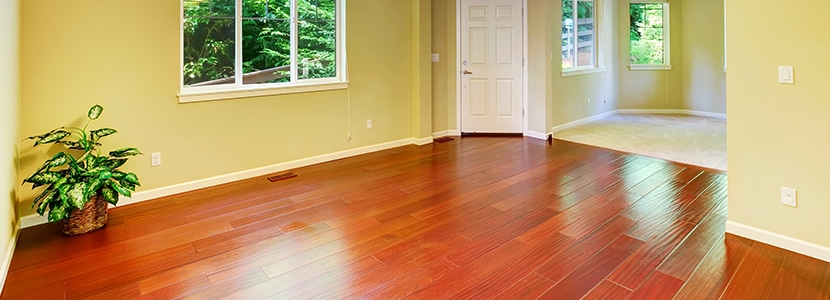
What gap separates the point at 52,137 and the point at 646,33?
8.85 metres

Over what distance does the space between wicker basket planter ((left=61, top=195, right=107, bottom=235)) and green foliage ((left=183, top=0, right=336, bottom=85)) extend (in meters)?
1.28

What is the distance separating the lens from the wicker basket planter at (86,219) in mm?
2871

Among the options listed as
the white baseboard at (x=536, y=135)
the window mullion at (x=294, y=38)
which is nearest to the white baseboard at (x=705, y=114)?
the white baseboard at (x=536, y=135)

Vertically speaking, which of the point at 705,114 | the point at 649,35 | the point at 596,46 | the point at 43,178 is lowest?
the point at 43,178

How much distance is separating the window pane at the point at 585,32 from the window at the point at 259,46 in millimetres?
4270

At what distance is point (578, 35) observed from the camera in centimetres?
732

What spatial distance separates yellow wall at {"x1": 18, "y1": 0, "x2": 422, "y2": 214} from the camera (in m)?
3.07

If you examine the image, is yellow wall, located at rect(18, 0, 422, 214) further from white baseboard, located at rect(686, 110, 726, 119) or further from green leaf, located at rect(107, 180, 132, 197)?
white baseboard, located at rect(686, 110, 726, 119)

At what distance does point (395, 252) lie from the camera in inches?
101

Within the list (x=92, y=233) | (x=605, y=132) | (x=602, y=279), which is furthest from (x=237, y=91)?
(x=605, y=132)

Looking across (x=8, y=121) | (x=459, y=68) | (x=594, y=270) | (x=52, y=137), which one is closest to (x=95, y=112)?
(x=52, y=137)

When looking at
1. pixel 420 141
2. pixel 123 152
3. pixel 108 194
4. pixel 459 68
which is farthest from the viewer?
pixel 459 68

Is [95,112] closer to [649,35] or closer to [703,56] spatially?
[649,35]

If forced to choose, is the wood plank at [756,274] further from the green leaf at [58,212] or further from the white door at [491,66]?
the white door at [491,66]
